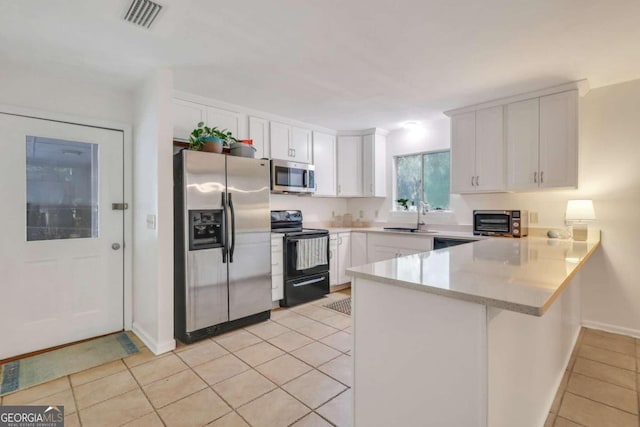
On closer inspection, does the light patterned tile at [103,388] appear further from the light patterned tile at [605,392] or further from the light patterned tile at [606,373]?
the light patterned tile at [606,373]

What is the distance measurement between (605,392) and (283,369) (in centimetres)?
218

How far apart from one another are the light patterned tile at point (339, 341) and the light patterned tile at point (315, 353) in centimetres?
6

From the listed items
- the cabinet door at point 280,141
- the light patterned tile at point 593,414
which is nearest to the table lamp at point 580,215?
the light patterned tile at point 593,414

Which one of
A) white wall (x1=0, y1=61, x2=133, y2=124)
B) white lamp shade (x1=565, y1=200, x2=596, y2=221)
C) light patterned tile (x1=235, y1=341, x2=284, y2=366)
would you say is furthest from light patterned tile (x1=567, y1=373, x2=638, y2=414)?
white wall (x1=0, y1=61, x2=133, y2=124)

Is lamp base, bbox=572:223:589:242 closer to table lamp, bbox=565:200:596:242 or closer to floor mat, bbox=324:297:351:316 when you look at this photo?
table lamp, bbox=565:200:596:242

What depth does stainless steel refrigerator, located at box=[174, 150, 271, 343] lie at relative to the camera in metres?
2.75

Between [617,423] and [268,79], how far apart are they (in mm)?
3425

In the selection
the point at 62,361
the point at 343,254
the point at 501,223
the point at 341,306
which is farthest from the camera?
the point at 343,254

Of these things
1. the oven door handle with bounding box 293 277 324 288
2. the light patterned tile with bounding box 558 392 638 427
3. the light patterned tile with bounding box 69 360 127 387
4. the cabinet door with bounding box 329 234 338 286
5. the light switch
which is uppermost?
the light switch

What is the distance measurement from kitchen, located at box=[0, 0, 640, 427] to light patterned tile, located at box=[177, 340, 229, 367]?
0.62 feet

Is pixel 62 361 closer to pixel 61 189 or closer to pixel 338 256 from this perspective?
pixel 61 189

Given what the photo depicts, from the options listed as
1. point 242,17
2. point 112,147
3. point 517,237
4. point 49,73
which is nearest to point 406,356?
point 242,17

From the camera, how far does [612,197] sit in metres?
3.02

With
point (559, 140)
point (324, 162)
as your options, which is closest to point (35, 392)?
point (324, 162)
